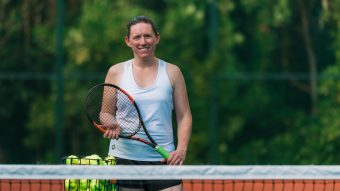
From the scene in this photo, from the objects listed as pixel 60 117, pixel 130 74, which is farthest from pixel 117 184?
pixel 60 117

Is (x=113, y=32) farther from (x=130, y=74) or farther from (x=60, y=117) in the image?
(x=130, y=74)

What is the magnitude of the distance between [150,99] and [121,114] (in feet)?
0.61

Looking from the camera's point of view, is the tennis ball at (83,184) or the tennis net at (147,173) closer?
the tennis net at (147,173)

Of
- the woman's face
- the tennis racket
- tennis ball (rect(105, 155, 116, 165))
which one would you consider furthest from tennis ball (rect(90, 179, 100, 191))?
the woman's face

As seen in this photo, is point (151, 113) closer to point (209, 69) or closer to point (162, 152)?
point (162, 152)

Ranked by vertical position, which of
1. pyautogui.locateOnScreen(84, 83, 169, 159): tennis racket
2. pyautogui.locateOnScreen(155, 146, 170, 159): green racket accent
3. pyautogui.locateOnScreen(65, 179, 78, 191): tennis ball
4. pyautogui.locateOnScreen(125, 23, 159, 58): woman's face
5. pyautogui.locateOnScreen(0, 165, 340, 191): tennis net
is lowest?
pyautogui.locateOnScreen(65, 179, 78, 191): tennis ball

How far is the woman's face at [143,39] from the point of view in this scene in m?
4.66

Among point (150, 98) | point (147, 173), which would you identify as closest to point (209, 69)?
point (150, 98)

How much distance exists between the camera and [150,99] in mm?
4676

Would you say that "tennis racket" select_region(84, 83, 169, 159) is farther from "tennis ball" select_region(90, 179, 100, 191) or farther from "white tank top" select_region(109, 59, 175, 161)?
"tennis ball" select_region(90, 179, 100, 191)

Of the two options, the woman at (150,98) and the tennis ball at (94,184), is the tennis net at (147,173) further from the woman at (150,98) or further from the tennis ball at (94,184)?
the woman at (150,98)

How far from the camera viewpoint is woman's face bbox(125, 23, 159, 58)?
15.3 feet

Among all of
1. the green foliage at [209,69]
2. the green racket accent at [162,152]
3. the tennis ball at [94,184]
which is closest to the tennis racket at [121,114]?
the green racket accent at [162,152]

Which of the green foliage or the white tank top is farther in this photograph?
the green foliage
